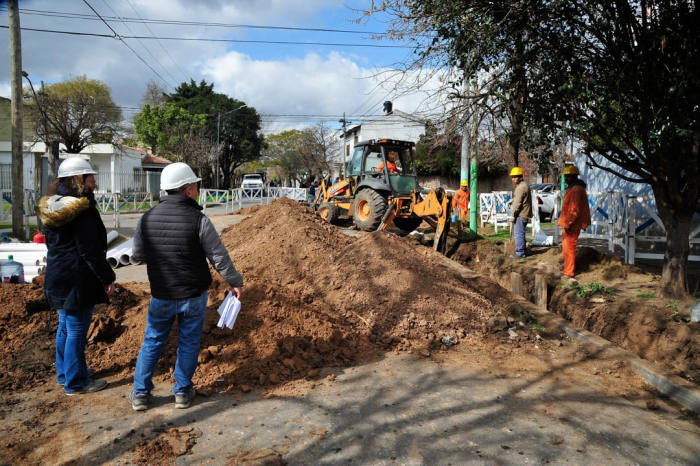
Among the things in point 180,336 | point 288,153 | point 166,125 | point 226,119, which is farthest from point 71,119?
point 288,153

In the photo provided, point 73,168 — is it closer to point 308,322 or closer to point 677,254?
point 308,322

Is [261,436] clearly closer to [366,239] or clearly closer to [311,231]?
[366,239]

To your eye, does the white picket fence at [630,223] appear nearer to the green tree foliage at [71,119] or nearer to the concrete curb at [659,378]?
the concrete curb at [659,378]

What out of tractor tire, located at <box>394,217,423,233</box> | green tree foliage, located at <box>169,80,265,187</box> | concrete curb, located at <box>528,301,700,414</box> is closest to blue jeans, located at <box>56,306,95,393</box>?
concrete curb, located at <box>528,301,700,414</box>

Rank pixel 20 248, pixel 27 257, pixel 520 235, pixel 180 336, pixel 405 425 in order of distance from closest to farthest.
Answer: pixel 405 425, pixel 180 336, pixel 27 257, pixel 20 248, pixel 520 235

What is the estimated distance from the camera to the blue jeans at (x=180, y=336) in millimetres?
3711

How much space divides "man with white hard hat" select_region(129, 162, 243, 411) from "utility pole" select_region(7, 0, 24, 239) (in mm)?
10742

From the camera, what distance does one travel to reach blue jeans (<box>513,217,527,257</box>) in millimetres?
10287

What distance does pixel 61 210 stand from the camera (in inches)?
152

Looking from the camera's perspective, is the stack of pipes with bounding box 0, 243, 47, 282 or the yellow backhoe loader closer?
the stack of pipes with bounding box 0, 243, 47, 282

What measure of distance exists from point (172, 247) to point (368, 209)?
32.5ft

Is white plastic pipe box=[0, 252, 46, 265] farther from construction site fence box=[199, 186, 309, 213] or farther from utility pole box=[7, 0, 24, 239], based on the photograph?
construction site fence box=[199, 186, 309, 213]

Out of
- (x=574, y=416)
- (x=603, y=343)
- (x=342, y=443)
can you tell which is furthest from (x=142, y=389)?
(x=603, y=343)

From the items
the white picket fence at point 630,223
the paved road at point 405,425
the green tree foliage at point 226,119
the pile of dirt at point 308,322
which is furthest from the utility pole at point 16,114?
the green tree foliage at point 226,119
